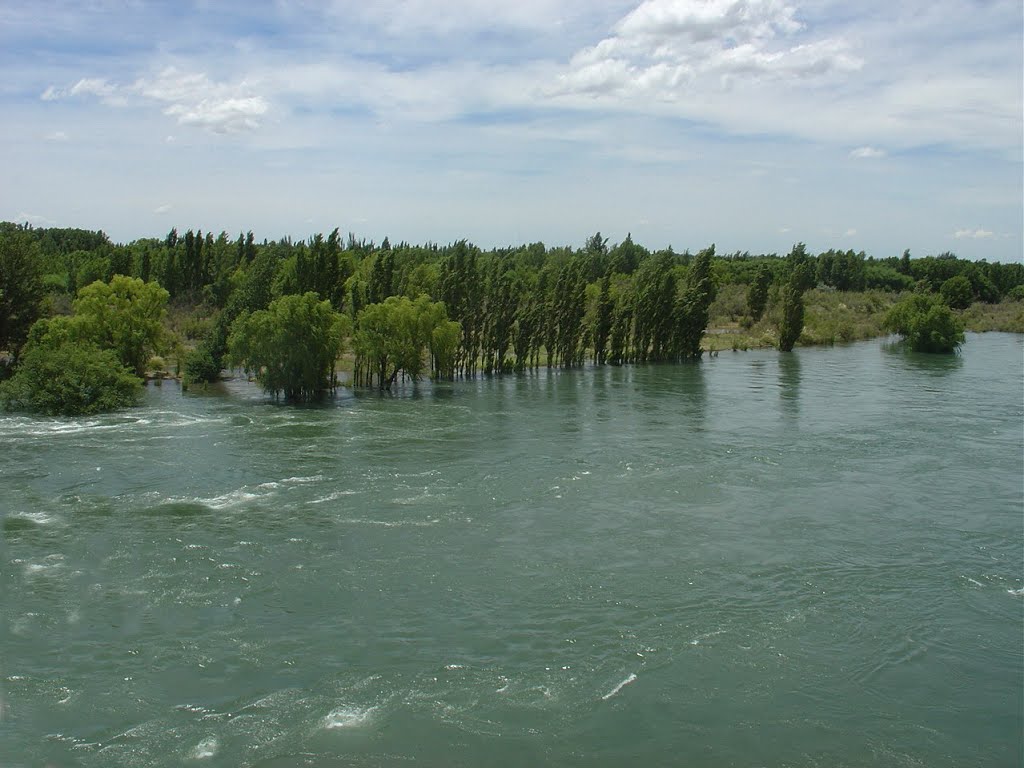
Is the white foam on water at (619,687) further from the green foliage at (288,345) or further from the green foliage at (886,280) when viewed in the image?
the green foliage at (886,280)

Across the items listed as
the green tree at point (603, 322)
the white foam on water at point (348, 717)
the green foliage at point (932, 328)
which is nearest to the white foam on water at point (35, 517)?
the white foam on water at point (348, 717)

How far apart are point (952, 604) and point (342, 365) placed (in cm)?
5924

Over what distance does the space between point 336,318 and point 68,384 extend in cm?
1703

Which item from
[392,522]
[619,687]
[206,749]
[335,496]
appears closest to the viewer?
[206,749]

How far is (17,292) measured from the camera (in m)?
65.1

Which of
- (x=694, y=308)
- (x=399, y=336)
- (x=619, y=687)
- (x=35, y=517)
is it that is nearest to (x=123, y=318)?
(x=399, y=336)

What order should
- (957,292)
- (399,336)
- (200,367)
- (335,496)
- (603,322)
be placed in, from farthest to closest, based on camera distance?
(957,292) < (603,322) < (200,367) < (399,336) < (335,496)

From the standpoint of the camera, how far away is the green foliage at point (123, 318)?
61278mm

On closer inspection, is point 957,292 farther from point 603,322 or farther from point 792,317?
point 603,322

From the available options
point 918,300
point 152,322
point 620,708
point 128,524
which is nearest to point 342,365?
point 152,322

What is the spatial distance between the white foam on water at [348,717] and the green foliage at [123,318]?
46.5m

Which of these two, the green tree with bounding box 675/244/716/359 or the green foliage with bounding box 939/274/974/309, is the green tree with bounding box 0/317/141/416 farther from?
the green foliage with bounding box 939/274/974/309

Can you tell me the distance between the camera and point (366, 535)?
29656 millimetres

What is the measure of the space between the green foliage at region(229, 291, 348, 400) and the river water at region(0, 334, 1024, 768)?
11535mm
